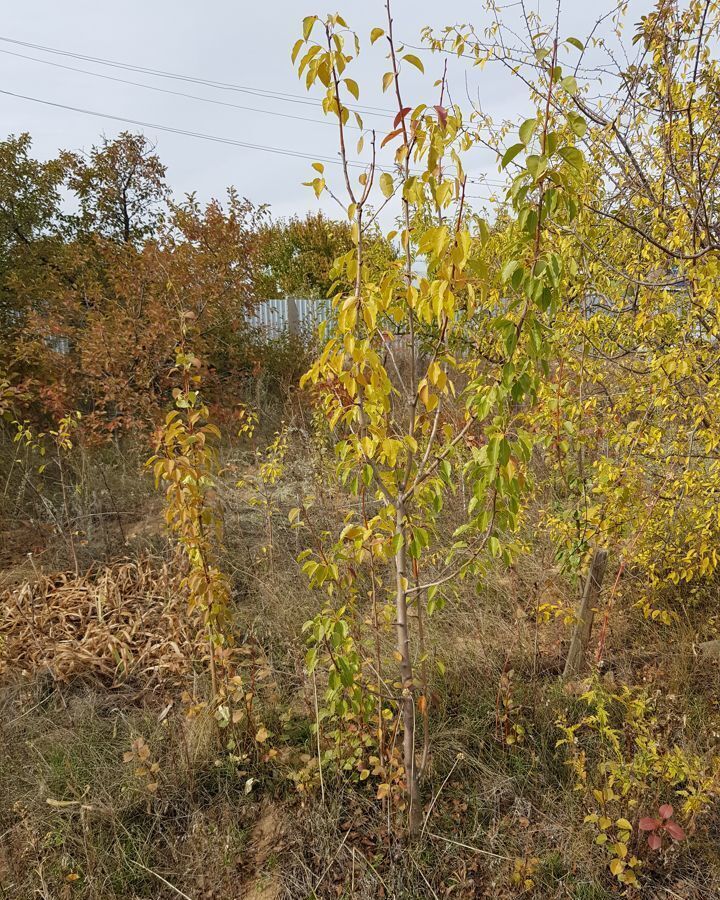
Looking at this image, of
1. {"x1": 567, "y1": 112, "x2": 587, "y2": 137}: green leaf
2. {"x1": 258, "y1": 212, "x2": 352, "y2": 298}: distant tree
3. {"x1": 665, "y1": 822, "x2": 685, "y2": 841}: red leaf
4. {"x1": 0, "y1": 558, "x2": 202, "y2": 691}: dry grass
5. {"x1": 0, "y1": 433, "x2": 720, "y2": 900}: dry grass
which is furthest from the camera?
{"x1": 258, "y1": 212, "x2": 352, "y2": 298}: distant tree

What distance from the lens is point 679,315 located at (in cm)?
241

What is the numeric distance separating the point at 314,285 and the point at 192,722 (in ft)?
37.8

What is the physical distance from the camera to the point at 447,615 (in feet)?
9.84

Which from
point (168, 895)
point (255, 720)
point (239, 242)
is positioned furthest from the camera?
point (239, 242)

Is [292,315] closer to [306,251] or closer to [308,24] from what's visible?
[306,251]

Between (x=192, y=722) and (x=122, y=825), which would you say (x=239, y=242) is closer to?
(x=192, y=722)

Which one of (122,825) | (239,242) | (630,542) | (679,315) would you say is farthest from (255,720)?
(239,242)

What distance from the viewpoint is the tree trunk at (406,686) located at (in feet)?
5.41

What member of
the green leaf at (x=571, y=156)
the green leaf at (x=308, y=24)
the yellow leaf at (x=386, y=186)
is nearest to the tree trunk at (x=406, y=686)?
the yellow leaf at (x=386, y=186)

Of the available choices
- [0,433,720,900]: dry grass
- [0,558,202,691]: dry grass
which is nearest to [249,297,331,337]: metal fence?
[0,558,202,691]: dry grass

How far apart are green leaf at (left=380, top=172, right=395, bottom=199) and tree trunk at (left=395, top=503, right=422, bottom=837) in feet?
2.77

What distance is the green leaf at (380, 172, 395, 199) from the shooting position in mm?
1387

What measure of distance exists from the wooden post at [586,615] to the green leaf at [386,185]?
6.00 ft

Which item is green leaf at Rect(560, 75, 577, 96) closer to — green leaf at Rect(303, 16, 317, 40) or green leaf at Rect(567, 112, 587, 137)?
green leaf at Rect(567, 112, 587, 137)
